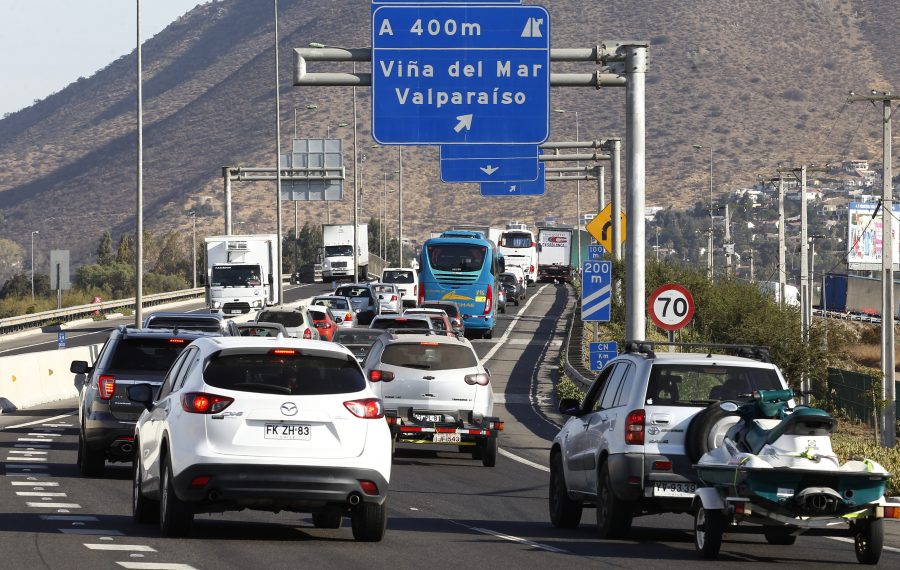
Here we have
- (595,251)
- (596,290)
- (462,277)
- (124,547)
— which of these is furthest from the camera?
(462,277)

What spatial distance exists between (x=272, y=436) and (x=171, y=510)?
1.11 m

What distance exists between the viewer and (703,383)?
48.5 ft

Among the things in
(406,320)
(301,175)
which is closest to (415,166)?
(301,175)

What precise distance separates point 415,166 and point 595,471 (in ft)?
582

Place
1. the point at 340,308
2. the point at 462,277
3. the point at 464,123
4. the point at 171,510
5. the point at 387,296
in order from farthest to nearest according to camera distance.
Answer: the point at 387,296
the point at 340,308
the point at 462,277
the point at 464,123
the point at 171,510

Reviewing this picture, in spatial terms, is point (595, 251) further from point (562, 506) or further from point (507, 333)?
point (562, 506)

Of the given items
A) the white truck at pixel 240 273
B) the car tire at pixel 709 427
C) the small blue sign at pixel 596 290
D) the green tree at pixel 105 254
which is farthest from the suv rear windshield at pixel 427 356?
the green tree at pixel 105 254

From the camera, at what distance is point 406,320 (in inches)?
1452

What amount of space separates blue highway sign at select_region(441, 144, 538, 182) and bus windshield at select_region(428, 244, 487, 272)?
5.51 meters

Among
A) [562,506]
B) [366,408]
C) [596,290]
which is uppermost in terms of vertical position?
[596,290]

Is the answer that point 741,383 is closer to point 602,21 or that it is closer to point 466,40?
point 466,40

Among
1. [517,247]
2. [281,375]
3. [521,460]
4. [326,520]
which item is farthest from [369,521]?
[517,247]

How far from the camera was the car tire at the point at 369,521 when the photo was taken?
13.8m

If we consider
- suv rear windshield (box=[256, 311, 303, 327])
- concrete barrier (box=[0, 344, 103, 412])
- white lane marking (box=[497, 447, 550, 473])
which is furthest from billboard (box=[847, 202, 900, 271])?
white lane marking (box=[497, 447, 550, 473])
